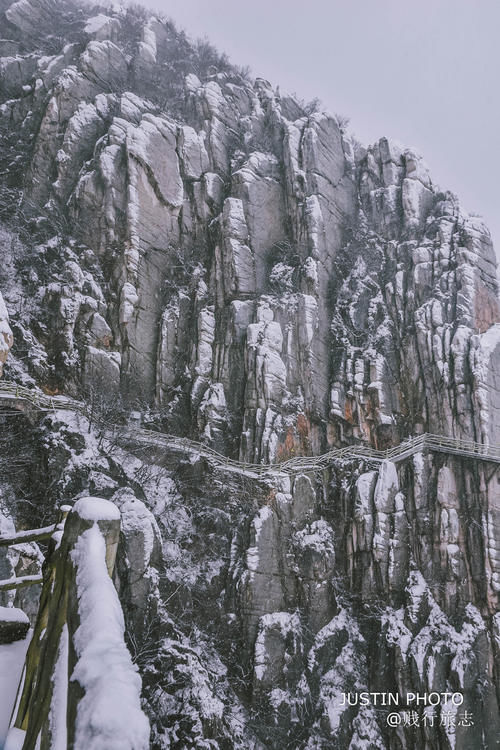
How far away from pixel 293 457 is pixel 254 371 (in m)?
4.61

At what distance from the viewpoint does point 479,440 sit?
21234 millimetres

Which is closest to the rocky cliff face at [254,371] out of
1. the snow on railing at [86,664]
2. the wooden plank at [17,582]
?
the wooden plank at [17,582]

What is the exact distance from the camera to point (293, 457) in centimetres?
2242

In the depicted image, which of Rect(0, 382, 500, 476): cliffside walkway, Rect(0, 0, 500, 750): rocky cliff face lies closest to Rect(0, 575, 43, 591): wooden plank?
Rect(0, 0, 500, 750): rocky cliff face

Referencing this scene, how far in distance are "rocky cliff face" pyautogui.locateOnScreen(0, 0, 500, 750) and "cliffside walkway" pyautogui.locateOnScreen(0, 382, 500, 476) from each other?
528 mm

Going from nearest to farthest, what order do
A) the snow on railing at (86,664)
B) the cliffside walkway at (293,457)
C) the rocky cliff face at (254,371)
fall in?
1. the snow on railing at (86,664)
2. the rocky cliff face at (254,371)
3. the cliffside walkway at (293,457)

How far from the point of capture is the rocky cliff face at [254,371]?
17.4 metres

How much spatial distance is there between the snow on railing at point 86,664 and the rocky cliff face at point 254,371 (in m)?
13.9

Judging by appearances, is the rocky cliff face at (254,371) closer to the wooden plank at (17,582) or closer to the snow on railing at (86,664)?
the wooden plank at (17,582)

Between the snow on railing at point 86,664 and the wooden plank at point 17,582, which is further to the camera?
the wooden plank at point 17,582

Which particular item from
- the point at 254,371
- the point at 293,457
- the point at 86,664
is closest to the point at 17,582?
the point at 86,664

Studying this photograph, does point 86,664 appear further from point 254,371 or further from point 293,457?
point 254,371

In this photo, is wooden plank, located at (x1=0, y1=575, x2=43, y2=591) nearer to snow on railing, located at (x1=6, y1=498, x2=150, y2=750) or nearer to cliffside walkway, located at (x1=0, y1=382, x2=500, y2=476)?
snow on railing, located at (x1=6, y1=498, x2=150, y2=750)

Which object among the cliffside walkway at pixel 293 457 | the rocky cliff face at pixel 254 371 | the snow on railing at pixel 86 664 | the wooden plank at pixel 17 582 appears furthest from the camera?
the cliffside walkway at pixel 293 457
